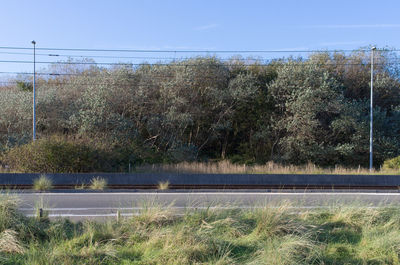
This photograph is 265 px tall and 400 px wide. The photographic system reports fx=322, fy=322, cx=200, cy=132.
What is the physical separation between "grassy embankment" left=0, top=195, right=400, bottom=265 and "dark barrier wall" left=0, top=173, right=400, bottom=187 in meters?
8.66

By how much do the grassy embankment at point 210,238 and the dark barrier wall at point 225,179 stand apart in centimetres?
866

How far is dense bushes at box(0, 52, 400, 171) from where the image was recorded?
22.2m

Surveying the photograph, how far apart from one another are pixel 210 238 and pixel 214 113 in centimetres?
2031

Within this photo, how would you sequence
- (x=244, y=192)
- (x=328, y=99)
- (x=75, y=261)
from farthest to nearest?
(x=328, y=99)
(x=244, y=192)
(x=75, y=261)

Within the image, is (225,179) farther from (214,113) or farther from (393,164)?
(393,164)

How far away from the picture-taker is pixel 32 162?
652 inches

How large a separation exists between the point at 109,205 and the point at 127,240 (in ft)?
15.4

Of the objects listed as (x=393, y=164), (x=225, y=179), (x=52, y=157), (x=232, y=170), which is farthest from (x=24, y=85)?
(x=393, y=164)

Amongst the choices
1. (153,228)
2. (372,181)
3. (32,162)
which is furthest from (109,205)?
(372,181)

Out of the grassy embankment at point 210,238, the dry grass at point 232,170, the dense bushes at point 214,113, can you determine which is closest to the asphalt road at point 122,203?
the grassy embankment at point 210,238

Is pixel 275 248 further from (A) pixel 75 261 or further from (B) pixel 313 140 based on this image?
(B) pixel 313 140

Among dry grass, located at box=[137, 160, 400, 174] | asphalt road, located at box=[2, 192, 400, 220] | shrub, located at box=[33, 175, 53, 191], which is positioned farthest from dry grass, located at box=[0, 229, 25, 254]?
dry grass, located at box=[137, 160, 400, 174]

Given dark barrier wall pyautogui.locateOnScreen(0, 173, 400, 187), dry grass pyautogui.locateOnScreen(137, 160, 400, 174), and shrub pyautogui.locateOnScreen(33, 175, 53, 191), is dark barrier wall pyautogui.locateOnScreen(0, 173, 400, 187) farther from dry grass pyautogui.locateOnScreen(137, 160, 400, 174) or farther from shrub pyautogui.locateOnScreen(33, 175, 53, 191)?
dry grass pyautogui.locateOnScreen(137, 160, 400, 174)

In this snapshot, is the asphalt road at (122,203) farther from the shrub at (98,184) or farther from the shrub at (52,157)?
the shrub at (52,157)
